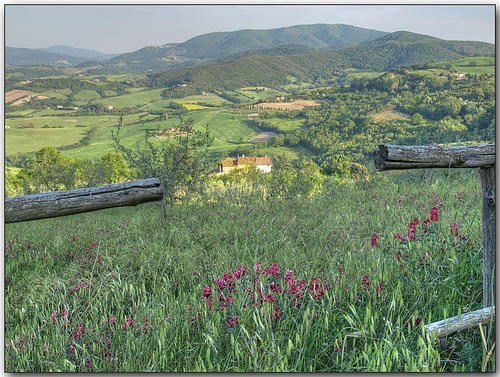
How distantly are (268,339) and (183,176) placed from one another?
576 centimetres

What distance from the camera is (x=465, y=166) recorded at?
216 cm

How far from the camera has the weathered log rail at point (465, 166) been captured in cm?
193

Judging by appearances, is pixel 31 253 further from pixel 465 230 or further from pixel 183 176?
pixel 465 230

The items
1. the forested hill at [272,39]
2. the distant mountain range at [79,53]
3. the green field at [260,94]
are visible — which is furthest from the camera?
the forested hill at [272,39]

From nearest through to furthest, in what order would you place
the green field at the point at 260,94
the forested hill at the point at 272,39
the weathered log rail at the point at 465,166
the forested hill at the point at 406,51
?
the weathered log rail at the point at 465,166 < the green field at the point at 260,94 < the forested hill at the point at 406,51 < the forested hill at the point at 272,39

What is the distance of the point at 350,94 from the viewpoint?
81.1 m

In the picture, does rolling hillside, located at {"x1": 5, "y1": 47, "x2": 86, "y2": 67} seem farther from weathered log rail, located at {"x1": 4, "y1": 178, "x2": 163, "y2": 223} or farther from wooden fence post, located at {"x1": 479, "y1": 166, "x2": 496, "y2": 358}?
wooden fence post, located at {"x1": 479, "y1": 166, "x2": 496, "y2": 358}

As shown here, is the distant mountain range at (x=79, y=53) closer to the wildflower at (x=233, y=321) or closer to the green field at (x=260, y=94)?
the green field at (x=260, y=94)

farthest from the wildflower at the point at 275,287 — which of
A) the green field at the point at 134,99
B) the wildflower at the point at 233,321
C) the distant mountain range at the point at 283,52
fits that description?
the distant mountain range at the point at 283,52

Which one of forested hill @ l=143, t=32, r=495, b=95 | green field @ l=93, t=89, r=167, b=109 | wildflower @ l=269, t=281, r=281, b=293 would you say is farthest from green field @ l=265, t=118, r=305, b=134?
wildflower @ l=269, t=281, r=281, b=293

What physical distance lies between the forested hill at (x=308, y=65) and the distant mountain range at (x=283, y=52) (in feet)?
0.83

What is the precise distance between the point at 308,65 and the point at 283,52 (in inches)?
506

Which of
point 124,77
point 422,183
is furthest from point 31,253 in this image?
point 124,77

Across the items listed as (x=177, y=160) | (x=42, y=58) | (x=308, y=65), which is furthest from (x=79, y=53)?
(x=177, y=160)
